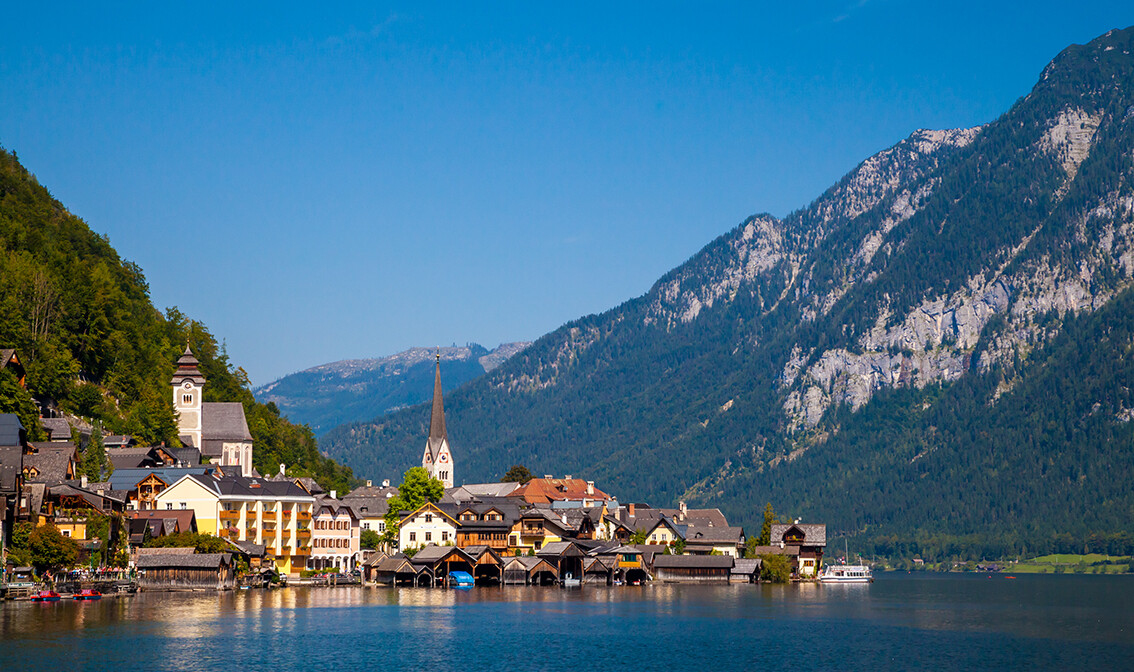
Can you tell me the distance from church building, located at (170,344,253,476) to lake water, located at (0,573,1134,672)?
46.2 metres

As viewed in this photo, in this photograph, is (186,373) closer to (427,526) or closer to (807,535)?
(427,526)

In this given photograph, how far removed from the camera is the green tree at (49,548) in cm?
11138

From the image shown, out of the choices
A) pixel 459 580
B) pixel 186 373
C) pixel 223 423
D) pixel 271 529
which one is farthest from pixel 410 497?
pixel 186 373

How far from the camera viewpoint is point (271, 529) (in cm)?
15138

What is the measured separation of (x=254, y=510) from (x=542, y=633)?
61.0 m

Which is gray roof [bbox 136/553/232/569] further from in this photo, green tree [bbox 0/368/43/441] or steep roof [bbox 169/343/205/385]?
steep roof [bbox 169/343/205/385]

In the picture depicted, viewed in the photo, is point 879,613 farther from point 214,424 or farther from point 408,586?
point 214,424

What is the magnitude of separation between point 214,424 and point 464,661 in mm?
108557

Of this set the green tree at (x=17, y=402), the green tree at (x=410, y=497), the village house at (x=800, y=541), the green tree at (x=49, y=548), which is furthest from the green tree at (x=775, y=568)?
the green tree at (x=49, y=548)

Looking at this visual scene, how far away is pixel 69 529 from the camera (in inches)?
4715

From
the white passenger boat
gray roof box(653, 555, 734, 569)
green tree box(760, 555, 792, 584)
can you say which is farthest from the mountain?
the white passenger boat

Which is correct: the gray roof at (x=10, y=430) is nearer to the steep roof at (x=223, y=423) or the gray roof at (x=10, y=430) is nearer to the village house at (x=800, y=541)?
the steep roof at (x=223, y=423)

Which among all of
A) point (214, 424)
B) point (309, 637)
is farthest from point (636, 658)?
point (214, 424)

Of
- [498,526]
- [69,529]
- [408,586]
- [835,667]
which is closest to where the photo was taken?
[835,667]
